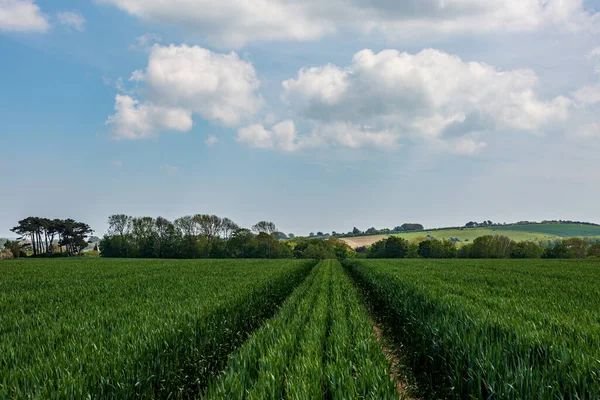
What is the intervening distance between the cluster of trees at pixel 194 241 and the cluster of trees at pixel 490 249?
21777mm

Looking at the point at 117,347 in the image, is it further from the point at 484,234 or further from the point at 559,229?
the point at 559,229

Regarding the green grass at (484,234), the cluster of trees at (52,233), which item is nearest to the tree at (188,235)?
the cluster of trees at (52,233)

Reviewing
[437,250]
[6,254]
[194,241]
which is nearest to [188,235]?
[194,241]

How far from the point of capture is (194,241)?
9219cm

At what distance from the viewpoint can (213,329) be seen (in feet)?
27.9

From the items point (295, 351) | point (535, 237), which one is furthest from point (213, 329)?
point (535, 237)

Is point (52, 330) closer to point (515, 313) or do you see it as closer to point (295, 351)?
point (295, 351)

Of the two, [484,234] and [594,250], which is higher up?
[484,234]

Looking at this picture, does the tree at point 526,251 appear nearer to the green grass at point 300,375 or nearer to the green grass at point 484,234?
the green grass at point 484,234

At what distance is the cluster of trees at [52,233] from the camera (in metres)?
96.4

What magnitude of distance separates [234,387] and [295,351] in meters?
2.73

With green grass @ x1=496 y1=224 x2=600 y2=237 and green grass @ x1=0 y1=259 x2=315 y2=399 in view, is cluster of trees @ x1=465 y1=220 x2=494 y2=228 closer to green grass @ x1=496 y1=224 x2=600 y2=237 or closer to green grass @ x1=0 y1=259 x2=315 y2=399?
green grass @ x1=496 y1=224 x2=600 y2=237

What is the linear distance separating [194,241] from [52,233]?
166 ft

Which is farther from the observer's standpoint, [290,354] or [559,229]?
[559,229]
